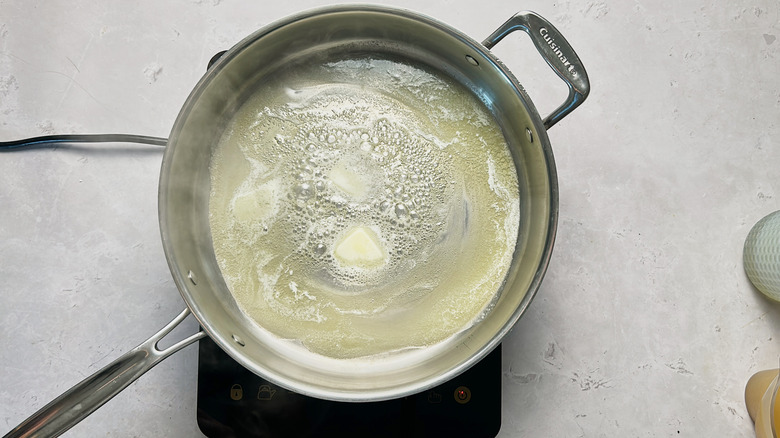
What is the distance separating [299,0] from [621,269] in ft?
2.14

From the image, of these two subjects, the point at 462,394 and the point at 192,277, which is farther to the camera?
the point at 462,394

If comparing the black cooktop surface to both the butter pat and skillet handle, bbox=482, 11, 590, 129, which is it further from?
skillet handle, bbox=482, 11, 590, 129

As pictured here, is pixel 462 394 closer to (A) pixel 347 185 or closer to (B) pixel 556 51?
(A) pixel 347 185

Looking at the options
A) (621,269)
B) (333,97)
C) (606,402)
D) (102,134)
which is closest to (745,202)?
(621,269)

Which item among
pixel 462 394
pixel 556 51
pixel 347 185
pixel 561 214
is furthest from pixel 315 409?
pixel 556 51

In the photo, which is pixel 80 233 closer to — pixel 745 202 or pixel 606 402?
pixel 606 402

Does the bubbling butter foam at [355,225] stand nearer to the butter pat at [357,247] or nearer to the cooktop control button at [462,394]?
the butter pat at [357,247]

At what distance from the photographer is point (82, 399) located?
2.00ft

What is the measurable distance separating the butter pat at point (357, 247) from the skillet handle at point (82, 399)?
22cm

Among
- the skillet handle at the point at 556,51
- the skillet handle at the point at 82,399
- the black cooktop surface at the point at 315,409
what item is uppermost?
the skillet handle at the point at 556,51

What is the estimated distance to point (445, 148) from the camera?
30.2 inches

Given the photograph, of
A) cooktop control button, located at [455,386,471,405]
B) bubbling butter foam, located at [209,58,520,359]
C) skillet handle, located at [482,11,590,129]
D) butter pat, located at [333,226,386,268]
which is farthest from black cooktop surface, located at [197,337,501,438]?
skillet handle, located at [482,11,590,129]

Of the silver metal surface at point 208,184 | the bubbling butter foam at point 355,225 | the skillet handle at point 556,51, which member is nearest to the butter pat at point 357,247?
the bubbling butter foam at point 355,225

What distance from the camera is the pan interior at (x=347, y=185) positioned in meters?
0.67
